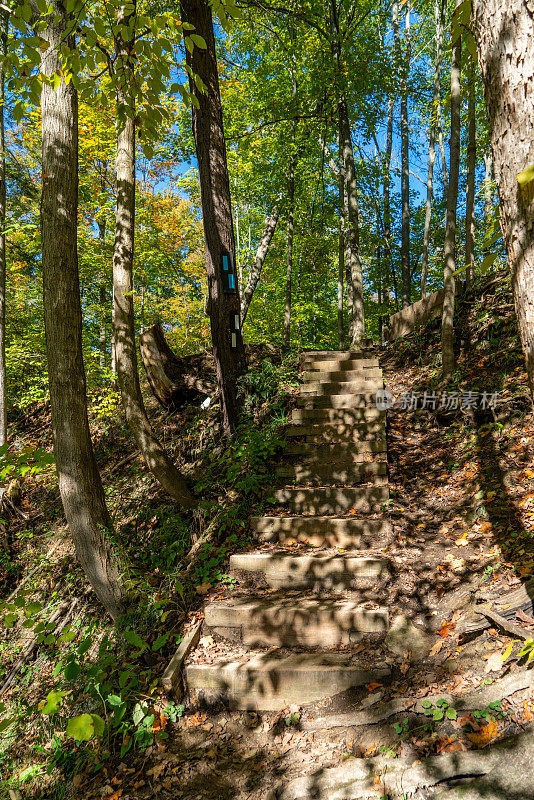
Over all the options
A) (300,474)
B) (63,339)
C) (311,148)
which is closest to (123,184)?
(63,339)

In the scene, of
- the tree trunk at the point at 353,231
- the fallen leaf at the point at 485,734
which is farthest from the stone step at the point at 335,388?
the fallen leaf at the point at 485,734

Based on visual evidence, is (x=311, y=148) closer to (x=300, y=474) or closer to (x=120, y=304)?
(x=120, y=304)

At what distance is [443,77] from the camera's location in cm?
1570

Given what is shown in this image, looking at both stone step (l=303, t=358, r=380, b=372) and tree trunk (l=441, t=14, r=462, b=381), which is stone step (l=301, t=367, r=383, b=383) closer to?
stone step (l=303, t=358, r=380, b=372)

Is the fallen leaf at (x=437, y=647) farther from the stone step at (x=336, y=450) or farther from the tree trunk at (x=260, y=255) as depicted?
the tree trunk at (x=260, y=255)

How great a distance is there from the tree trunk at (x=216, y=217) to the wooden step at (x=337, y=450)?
966mm

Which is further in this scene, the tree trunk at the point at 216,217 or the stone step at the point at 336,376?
the stone step at the point at 336,376

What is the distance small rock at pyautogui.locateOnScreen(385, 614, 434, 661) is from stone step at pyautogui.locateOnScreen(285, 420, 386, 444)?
2187 mm

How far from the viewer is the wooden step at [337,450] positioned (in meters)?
4.68

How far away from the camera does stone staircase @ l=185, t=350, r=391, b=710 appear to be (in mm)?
2768

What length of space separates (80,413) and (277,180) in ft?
30.5

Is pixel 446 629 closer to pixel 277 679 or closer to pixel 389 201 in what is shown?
pixel 277 679

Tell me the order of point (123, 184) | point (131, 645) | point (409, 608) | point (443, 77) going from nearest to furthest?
1. point (409, 608)
2. point (131, 645)
3. point (123, 184)
4. point (443, 77)

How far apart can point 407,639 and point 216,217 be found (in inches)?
188
